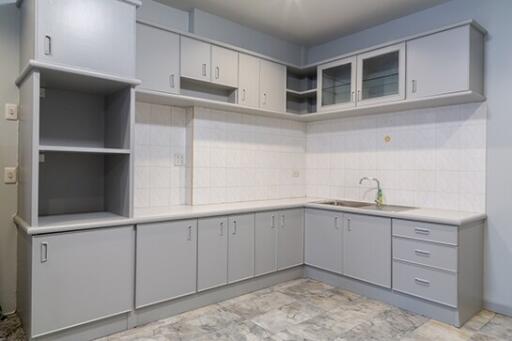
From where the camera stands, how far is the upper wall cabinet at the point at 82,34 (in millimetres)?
2207

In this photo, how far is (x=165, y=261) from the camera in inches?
108

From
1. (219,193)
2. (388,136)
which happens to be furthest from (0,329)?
(388,136)

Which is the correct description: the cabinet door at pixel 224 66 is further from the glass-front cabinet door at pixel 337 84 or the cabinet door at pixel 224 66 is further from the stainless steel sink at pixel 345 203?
the stainless steel sink at pixel 345 203

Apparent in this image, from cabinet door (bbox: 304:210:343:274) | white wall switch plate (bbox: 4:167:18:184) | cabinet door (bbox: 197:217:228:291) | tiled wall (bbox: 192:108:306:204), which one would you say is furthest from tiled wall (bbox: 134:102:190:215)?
cabinet door (bbox: 304:210:343:274)

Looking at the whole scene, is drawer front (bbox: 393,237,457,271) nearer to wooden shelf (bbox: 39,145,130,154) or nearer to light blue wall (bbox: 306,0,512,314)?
light blue wall (bbox: 306,0,512,314)

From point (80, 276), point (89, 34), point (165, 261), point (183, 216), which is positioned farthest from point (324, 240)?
point (89, 34)

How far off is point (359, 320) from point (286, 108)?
95.5 inches

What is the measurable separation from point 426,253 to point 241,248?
1.57 meters

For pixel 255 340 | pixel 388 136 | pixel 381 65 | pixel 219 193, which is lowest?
pixel 255 340

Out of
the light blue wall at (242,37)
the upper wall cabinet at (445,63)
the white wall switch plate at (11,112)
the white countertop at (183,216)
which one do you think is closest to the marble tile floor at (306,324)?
the white countertop at (183,216)

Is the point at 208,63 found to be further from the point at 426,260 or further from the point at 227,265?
the point at 426,260

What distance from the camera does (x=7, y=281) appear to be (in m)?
2.63

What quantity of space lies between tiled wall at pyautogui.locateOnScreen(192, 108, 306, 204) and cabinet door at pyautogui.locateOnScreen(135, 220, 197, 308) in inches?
25.4

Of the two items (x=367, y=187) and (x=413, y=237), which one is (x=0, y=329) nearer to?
(x=413, y=237)
